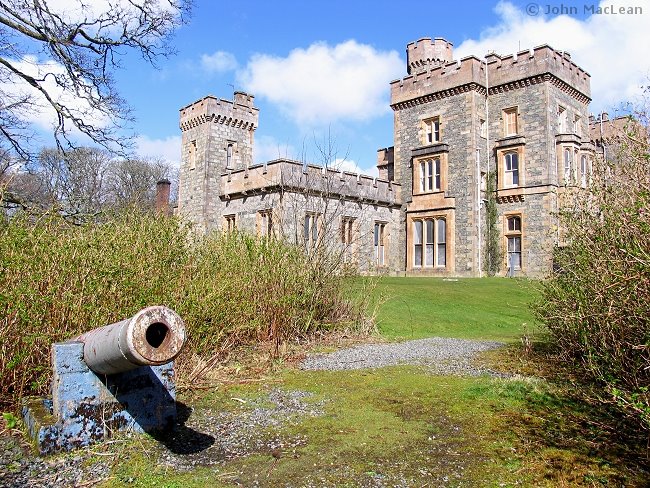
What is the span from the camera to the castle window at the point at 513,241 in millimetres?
24000

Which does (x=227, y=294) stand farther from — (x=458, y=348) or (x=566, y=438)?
(x=566, y=438)

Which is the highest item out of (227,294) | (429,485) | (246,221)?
(246,221)

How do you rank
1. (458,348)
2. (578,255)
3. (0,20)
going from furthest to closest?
(0,20), (458,348), (578,255)

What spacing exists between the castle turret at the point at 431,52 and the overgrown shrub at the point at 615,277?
25697mm

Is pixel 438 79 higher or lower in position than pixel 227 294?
higher

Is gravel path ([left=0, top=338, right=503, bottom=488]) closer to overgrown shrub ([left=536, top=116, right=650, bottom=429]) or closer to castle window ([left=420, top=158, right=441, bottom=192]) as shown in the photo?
overgrown shrub ([left=536, top=116, right=650, bottom=429])

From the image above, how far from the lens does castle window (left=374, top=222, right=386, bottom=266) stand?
2589 cm

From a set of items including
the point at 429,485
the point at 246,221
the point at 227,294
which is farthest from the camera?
the point at 246,221

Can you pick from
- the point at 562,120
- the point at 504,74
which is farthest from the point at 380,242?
the point at 562,120

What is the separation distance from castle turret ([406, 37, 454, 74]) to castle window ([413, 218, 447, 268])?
1028 centimetres

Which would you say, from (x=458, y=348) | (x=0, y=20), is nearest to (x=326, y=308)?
(x=458, y=348)

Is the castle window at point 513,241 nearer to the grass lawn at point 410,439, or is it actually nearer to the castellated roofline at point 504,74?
the castellated roofline at point 504,74

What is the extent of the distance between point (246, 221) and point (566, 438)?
20.1 m

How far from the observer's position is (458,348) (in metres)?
9.09
